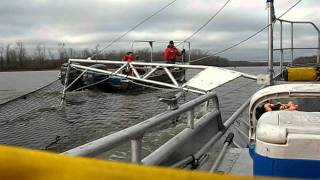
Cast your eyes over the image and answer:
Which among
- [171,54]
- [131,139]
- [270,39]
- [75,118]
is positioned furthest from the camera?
[171,54]

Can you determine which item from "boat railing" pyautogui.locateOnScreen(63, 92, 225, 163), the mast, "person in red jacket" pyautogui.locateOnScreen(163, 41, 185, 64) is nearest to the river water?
"person in red jacket" pyautogui.locateOnScreen(163, 41, 185, 64)

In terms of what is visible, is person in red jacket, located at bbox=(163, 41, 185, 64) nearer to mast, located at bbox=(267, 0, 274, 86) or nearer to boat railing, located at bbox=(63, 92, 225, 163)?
mast, located at bbox=(267, 0, 274, 86)

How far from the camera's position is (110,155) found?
8164mm

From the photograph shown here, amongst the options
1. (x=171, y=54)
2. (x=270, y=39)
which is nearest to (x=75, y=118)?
(x=171, y=54)

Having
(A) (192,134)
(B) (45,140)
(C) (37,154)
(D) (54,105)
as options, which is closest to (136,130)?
(C) (37,154)

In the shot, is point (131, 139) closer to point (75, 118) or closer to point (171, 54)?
point (75, 118)

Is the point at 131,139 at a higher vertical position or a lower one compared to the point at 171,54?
lower

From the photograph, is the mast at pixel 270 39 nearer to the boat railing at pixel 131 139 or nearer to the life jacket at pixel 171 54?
the boat railing at pixel 131 139

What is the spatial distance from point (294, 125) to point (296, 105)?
6.98ft

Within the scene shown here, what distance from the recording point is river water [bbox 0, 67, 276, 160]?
12109mm

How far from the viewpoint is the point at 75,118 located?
17.8 metres

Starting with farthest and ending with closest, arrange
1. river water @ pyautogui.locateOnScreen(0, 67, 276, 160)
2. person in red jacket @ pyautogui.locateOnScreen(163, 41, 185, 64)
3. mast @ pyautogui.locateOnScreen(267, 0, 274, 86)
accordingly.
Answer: person in red jacket @ pyautogui.locateOnScreen(163, 41, 185, 64) → river water @ pyautogui.locateOnScreen(0, 67, 276, 160) → mast @ pyautogui.locateOnScreen(267, 0, 274, 86)

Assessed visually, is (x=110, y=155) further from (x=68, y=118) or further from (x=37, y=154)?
(x=68, y=118)

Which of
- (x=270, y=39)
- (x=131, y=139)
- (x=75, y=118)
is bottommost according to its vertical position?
(x=75, y=118)
